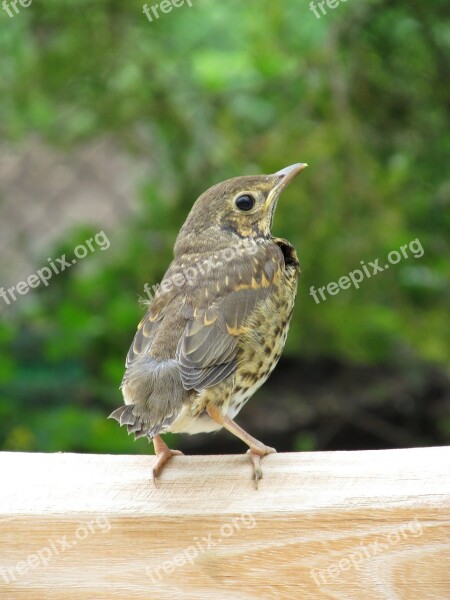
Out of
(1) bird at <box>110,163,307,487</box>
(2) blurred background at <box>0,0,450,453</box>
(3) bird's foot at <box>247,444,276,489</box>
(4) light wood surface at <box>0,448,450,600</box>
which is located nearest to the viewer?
(4) light wood surface at <box>0,448,450,600</box>

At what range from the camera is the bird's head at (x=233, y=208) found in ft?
9.13

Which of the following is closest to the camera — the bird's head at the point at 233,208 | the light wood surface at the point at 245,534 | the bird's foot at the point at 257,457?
the light wood surface at the point at 245,534

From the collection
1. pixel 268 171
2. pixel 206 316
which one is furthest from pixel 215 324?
pixel 268 171

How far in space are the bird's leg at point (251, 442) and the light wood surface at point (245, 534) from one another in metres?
0.03

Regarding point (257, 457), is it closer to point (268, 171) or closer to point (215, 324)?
point (215, 324)

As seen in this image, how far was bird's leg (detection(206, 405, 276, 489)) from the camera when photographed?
221 centimetres

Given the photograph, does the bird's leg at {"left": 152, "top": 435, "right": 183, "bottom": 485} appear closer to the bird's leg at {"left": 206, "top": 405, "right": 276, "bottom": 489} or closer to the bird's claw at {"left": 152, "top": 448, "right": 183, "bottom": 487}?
the bird's claw at {"left": 152, "top": 448, "right": 183, "bottom": 487}

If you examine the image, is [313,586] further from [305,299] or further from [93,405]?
[93,405]

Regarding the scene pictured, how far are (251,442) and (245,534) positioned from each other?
31 cm

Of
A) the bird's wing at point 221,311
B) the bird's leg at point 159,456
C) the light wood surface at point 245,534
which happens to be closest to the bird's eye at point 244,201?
the bird's wing at point 221,311

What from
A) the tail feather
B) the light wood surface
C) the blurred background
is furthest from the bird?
the blurred background

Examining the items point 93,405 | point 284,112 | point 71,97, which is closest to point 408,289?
point 284,112

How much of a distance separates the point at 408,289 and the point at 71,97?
5.91ft

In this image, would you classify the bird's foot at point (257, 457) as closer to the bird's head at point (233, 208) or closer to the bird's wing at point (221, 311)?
the bird's wing at point (221, 311)
